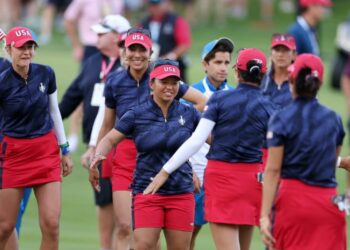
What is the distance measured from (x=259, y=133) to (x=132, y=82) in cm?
175

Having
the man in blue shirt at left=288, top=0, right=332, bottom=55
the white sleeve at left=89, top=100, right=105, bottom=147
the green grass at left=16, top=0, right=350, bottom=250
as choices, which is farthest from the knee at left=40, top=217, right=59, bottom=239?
the man in blue shirt at left=288, top=0, right=332, bottom=55

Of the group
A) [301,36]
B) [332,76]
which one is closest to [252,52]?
[301,36]

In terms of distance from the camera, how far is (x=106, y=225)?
12812mm

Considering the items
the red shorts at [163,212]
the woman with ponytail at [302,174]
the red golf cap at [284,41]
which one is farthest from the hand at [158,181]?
the red golf cap at [284,41]

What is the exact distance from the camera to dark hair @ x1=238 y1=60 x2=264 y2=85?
9.84m

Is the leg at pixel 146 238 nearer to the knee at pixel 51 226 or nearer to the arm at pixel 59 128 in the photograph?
the knee at pixel 51 226

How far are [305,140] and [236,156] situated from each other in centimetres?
146

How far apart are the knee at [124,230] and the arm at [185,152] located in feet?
6.00

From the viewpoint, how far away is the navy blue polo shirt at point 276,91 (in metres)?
11.4

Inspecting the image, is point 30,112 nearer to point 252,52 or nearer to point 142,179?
point 142,179

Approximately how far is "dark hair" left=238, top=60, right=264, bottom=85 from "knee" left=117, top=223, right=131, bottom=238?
7.98 ft

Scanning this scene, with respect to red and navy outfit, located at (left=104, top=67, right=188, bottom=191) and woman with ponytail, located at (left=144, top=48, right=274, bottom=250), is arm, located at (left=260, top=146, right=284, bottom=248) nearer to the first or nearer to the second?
woman with ponytail, located at (left=144, top=48, right=274, bottom=250)

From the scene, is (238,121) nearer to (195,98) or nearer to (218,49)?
(195,98)

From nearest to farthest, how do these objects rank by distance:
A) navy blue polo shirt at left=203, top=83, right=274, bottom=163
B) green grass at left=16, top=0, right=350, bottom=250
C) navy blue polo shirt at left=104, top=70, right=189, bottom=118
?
navy blue polo shirt at left=203, top=83, right=274, bottom=163, navy blue polo shirt at left=104, top=70, right=189, bottom=118, green grass at left=16, top=0, right=350, bottom=250
